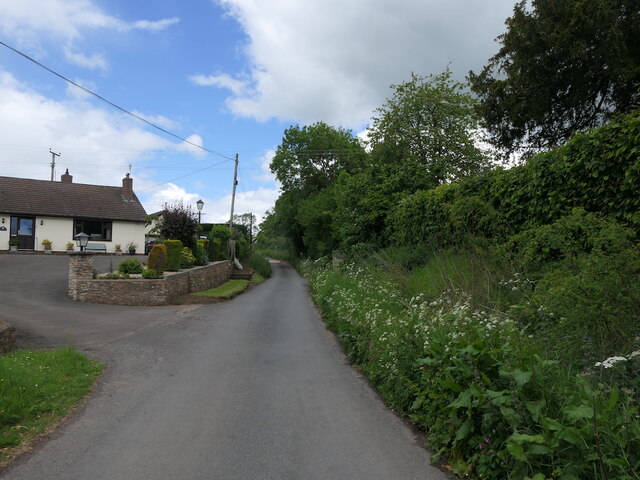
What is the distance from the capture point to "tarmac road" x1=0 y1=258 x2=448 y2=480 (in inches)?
161

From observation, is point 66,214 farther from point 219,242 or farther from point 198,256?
point 198,256

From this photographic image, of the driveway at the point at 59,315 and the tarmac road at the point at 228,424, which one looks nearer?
the tarmac road at the point at 228,424

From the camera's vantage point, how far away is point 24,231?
115 feet

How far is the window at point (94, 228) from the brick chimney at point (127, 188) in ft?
13.6

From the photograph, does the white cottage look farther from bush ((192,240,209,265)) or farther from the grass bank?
the grass bank

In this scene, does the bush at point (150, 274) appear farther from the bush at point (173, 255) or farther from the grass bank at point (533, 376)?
the grass bank at point (533, 376)

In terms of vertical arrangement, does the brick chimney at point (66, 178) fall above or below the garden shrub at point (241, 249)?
above

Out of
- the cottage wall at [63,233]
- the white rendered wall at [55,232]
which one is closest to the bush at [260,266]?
the cottage wall at [63,233]

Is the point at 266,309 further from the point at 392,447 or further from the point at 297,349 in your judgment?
the point at 392,447

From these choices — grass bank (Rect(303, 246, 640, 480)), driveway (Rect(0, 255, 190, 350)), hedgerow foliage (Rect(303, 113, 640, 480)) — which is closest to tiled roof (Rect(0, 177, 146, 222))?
driveway (Rect(0, 255, 190, 350))

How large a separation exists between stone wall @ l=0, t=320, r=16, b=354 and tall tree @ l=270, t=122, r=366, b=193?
142ft

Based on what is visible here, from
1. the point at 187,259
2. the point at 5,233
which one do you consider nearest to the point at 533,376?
the point at 187,259

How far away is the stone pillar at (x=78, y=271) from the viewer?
16306 millimetres

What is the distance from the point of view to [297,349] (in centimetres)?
988
